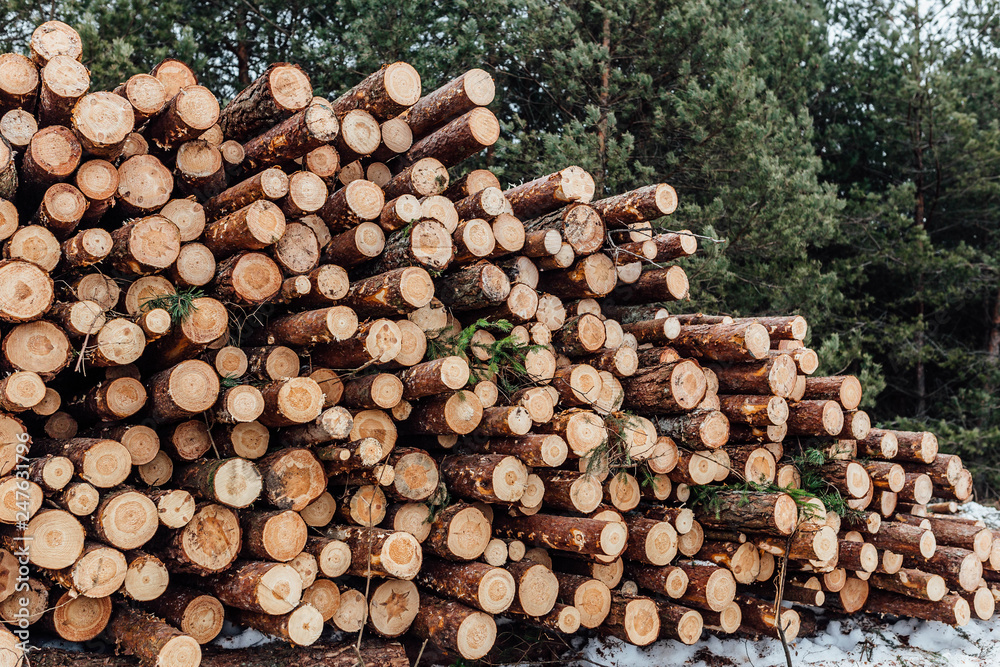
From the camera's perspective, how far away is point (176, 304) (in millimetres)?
3533

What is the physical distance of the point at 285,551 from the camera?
11.5 ft

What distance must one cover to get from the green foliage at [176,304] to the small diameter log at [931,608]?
4777 millimetres

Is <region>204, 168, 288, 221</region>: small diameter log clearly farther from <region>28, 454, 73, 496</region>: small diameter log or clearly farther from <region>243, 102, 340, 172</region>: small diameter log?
<region>28, 454, 73, 496</region>: small diameter log

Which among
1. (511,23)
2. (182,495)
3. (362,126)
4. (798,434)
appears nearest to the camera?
(182,495)

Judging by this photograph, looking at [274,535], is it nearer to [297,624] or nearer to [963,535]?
[297,624]

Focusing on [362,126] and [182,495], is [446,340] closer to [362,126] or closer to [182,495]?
[362,126]

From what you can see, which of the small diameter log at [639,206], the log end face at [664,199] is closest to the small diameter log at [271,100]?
the small diameter log at [639,206]

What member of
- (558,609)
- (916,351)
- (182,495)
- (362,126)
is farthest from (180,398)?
(916,351)

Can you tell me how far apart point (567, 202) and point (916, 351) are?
7.23 m

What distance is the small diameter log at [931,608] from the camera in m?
4.73

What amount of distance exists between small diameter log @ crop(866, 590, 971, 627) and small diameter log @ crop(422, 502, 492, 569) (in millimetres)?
2942

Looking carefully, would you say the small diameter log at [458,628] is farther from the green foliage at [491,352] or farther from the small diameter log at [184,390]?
the small diameter log at [184,390]

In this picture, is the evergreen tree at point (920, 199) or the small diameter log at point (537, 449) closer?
the small diameter log at point (537, 449)

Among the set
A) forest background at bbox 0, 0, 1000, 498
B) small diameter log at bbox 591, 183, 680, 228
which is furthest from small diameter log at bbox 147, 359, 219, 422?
forest background at bbox 0, 0, 1000, 498
